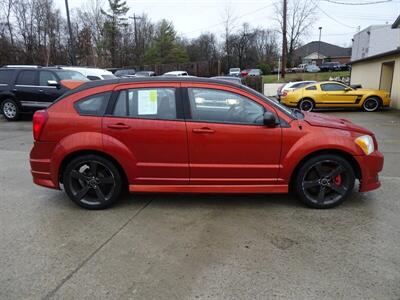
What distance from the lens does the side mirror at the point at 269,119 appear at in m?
3.83

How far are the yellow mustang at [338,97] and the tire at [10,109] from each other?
38.9 feet

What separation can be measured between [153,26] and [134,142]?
58.3 metres

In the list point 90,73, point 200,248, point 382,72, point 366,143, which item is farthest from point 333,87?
point 200,248

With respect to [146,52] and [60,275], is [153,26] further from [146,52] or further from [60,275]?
[60,275]

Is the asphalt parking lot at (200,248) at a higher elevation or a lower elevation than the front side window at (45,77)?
lower

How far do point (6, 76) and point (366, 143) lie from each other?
1210 centimetres

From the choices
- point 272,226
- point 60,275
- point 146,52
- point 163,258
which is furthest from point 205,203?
point 146,52

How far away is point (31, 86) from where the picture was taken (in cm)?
1135

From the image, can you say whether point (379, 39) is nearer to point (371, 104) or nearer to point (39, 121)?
point (371, 104)

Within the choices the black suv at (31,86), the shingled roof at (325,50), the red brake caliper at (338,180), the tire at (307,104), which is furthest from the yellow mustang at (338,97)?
the shingled roof at (325,50)

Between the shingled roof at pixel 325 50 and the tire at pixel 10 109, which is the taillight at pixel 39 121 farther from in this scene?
the shingled roof at pixel 325 50

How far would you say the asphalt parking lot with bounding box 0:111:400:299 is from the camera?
8.64ft

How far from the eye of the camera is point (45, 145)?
4094 mm

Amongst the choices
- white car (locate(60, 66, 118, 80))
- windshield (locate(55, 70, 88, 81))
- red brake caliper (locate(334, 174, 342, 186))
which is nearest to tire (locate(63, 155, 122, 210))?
red brake caliper (locate(334, 174, 342, 186))
